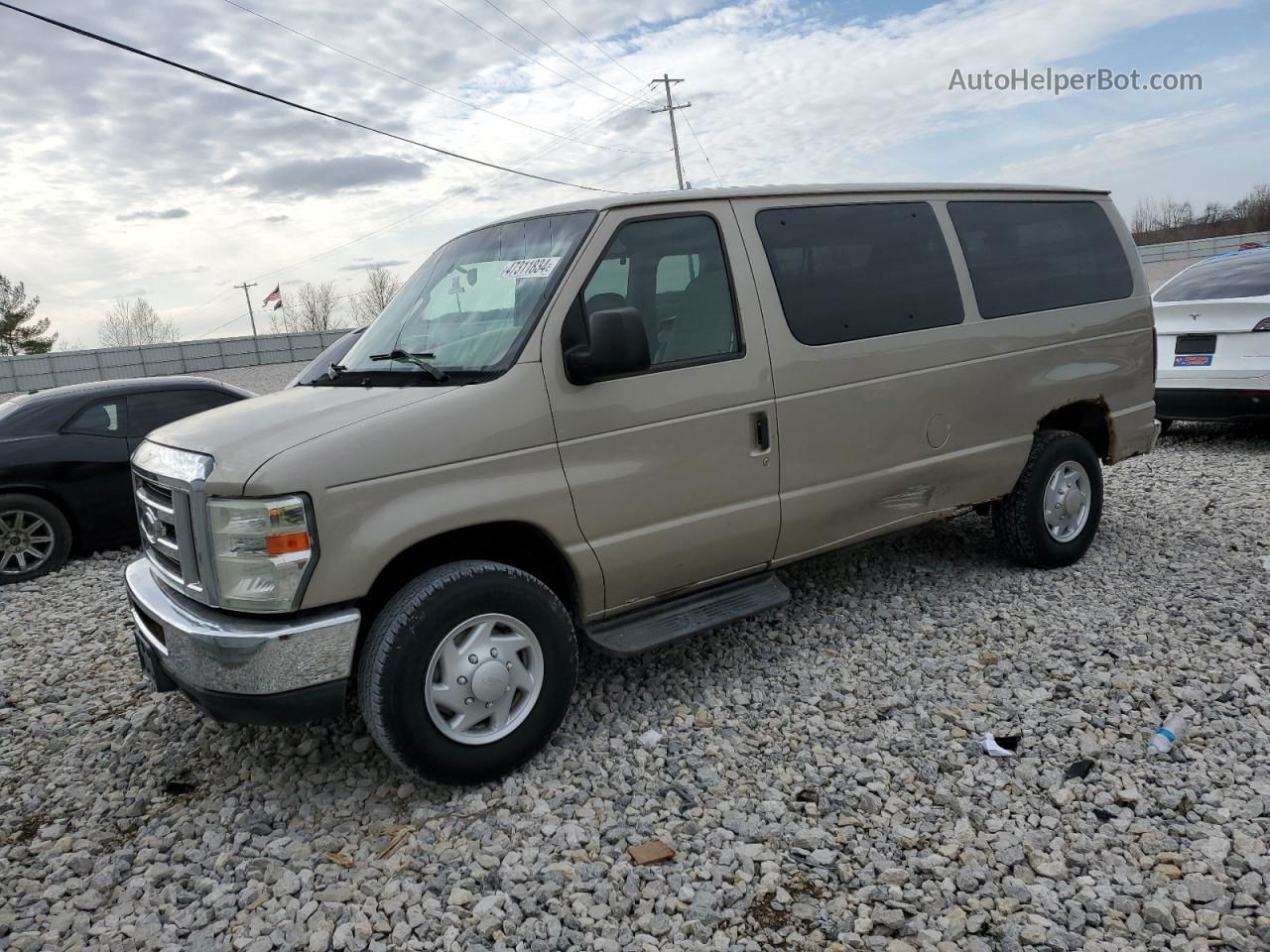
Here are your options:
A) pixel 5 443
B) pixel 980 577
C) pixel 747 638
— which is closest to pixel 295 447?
pixel 747 638

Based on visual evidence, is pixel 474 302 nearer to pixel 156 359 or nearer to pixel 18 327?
pixel 156 359

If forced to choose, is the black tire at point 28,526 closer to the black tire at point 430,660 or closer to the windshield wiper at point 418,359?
the windshield wiper at point 418,359

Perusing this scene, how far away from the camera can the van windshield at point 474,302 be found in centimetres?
365

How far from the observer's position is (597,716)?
4.05 m

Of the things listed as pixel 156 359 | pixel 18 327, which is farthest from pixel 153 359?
pixel 18 327

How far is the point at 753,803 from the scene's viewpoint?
131 inches

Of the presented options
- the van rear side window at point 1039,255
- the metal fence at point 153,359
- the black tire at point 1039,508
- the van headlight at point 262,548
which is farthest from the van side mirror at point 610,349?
the metal fence at point 153,359

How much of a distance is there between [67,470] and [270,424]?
16.2ft

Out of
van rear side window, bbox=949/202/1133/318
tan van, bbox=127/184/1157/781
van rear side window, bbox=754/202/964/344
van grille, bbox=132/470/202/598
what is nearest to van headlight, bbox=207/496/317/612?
tan van, bbox=127/184/1157/781

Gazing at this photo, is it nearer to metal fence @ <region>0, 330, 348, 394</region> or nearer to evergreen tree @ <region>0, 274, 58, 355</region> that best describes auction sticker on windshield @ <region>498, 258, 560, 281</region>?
metal fence @ <region>0, 330, 348, 394</region>

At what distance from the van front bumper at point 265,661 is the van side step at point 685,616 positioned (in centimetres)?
105

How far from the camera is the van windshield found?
365 cm

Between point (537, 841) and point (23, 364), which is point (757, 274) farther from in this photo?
point (23, 364)

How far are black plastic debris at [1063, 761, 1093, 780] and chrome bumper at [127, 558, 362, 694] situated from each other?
2.63 m
